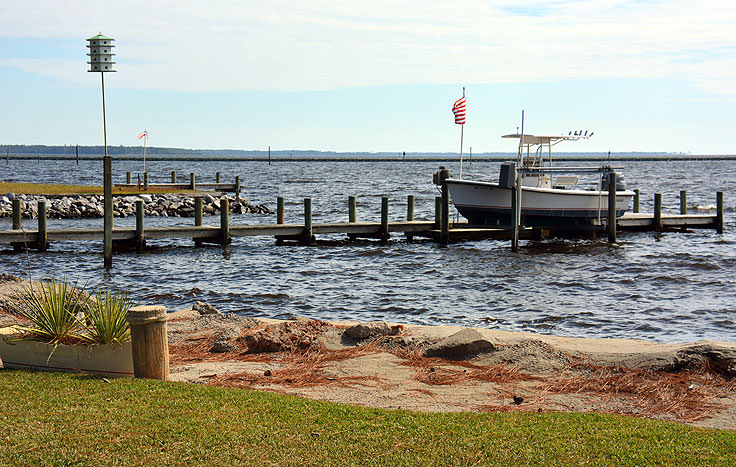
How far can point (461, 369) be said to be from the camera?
367 inches

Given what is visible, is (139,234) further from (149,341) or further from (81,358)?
(149,341)

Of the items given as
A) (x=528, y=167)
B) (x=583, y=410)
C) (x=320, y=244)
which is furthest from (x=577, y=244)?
(x=583, y=410)

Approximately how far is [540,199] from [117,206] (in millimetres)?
21002

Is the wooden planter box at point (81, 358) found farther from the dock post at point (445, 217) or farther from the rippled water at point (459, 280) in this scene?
the dock post at point (445, 217)

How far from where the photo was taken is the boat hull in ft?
88.7

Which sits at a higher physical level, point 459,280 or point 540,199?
point 540,199

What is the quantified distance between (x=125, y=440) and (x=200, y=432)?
597 mm

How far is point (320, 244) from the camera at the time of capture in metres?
26.4

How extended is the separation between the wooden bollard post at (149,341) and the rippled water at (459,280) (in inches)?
293

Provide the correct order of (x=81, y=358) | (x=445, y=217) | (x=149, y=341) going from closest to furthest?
(x=149, y=341)
(x=81, y=358)
(x=445, y=217)

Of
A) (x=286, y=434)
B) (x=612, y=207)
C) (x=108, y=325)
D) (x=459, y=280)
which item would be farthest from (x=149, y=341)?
(x=612, y=207)

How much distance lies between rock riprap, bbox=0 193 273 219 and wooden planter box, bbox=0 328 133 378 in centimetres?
2881

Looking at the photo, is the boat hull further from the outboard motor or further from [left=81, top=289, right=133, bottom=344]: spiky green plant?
[left=81, top=289, right=133, bottom=344]: spiky green plant

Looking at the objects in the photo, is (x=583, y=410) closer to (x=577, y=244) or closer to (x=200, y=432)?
(x=200, y=432)
